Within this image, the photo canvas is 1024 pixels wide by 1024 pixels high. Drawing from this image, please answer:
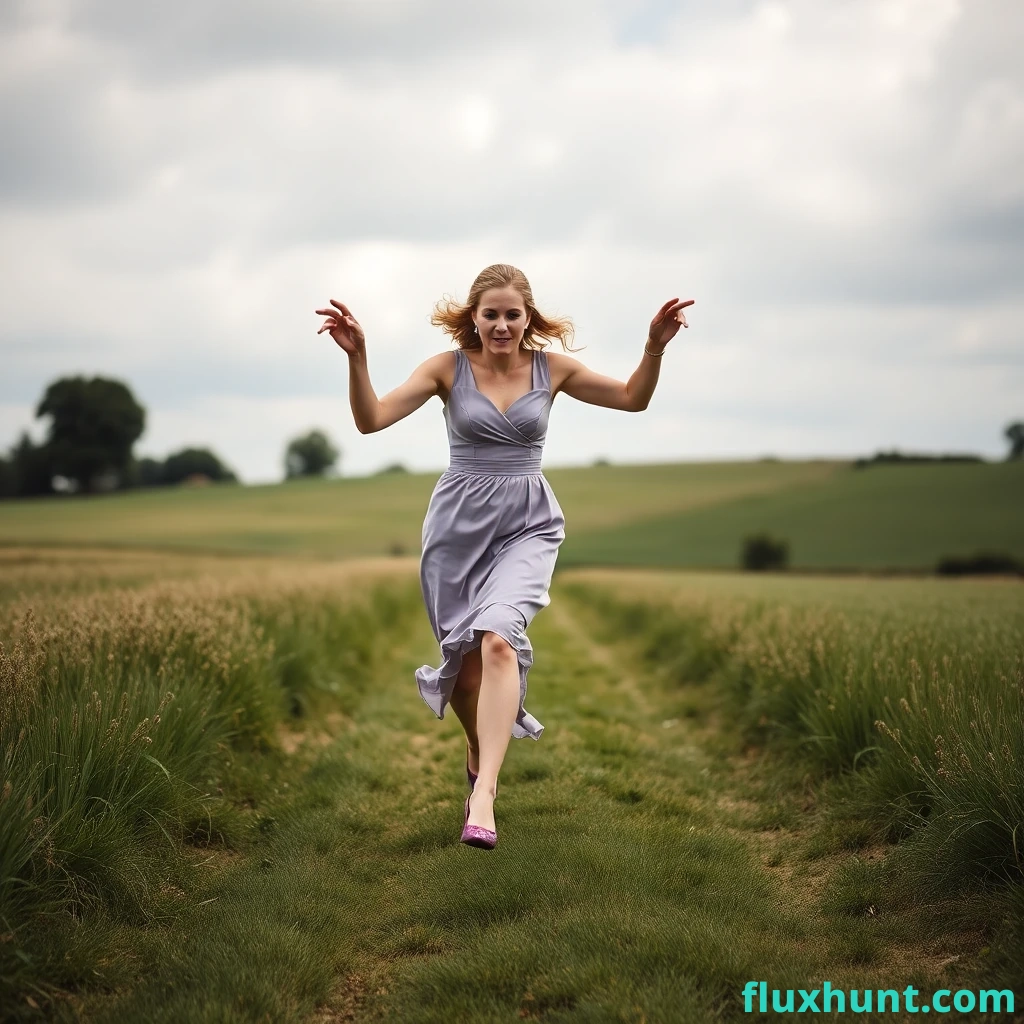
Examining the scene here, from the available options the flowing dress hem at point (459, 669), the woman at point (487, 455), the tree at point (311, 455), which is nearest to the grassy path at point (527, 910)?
the flowing dress hem at point (459, 669)

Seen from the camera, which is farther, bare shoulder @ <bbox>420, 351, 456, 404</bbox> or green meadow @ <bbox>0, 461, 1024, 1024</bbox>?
bare shoulder @ <bbox>420, 351, 456, 404</bbox>

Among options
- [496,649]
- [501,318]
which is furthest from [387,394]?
[496,649]

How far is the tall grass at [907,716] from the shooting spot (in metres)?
3.66

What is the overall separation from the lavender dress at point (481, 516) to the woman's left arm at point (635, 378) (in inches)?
11.5

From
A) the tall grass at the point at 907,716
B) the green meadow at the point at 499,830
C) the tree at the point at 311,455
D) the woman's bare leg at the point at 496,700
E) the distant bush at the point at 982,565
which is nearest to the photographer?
the green meadow at the point at 499,830

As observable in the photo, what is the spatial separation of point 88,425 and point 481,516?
78.2 meters

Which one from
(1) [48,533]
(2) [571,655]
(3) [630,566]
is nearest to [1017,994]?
(2) [571,655]

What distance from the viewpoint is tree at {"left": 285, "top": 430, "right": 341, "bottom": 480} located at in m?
115

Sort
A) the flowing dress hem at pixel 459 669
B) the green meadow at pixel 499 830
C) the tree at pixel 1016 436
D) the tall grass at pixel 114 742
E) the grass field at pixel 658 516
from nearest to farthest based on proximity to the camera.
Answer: the green meadow at pixel 499 830 < the tall grass at pixel 114 742 < the flowing dress hem at pixel 459 669 < the grass field at pixel 658 516 < the tree at pixel 1016 436

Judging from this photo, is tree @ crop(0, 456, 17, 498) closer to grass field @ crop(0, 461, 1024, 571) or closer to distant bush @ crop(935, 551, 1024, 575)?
grass field @ crop(0, 461, 1024, 571)

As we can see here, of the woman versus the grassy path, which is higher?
the woman

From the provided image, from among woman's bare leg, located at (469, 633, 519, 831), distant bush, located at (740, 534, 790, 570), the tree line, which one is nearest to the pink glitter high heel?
woman's bare leg, located at (469, 633, 519, 831)

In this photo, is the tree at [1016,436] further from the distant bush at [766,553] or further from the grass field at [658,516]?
the distant bush at [766,553]

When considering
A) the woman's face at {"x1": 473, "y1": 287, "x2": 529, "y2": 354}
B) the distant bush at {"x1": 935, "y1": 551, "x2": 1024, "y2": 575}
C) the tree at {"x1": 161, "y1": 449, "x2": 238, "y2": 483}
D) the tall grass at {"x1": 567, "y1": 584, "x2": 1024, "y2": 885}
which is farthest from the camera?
the tree at {"x1": 161, "y1": 449, "x2": 238, "y2": 483}
